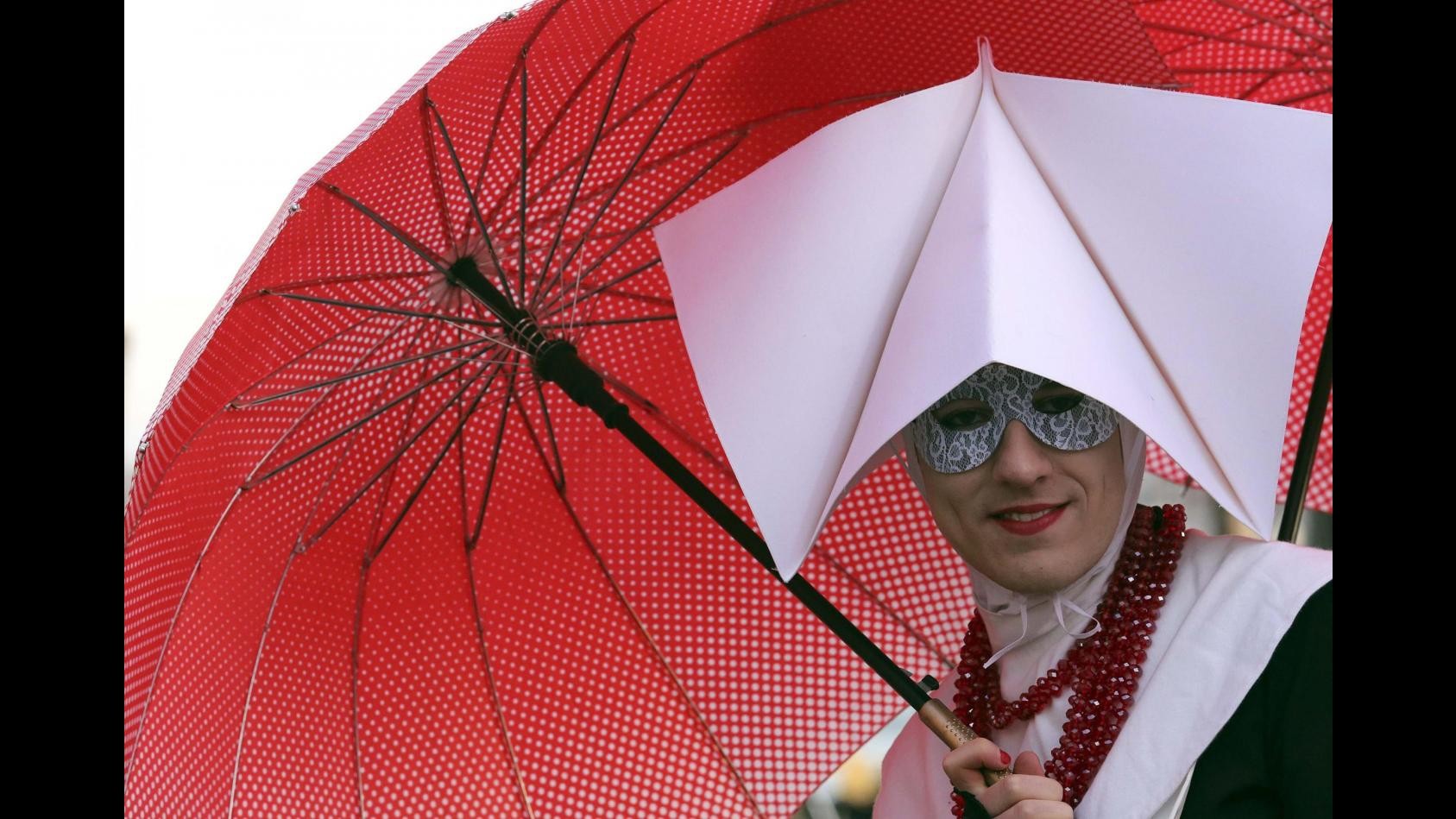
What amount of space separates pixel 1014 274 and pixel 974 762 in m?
0.66

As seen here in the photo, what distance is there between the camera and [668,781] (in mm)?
2789

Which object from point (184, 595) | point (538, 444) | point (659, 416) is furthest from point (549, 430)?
point (184, 595)

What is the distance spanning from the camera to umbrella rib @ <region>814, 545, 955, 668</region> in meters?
2.84

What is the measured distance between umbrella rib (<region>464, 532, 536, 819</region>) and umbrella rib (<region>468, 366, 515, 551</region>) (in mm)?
51

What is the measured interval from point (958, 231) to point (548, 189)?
2.97 ft

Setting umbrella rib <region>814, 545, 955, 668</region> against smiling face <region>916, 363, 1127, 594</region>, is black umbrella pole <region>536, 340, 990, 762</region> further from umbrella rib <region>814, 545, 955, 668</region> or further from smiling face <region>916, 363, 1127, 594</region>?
umbrella rib <region>814, 545, 955, 668</region>

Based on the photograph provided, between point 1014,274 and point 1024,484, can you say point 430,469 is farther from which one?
point 1014,274

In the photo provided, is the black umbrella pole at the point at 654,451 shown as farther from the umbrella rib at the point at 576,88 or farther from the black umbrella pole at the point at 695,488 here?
the umbrella rib at the point at 576,88

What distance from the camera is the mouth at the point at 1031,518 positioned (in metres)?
2.06

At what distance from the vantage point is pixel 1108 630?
82.6 inches
